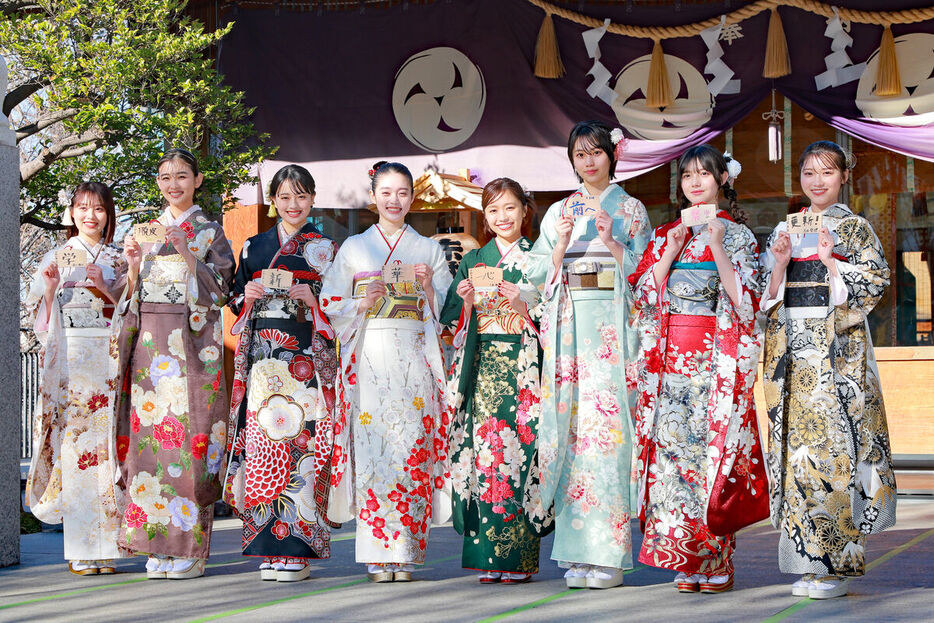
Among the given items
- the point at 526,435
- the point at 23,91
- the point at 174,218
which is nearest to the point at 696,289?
the point at 526,435

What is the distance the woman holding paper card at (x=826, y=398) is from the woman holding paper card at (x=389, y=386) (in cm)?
151

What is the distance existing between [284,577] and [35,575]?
1.29 metres

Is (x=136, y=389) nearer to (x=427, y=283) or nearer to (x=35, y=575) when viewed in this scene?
(x=35, y=575)

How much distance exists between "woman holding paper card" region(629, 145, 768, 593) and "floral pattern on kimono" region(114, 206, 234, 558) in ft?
6.72

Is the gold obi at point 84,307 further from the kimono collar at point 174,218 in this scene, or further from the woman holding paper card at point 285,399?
the woman holding paper card at point 285,399

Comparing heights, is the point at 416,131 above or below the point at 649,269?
above

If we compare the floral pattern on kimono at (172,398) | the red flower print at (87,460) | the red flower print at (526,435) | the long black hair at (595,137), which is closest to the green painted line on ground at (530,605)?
the red flower print at (526,435)

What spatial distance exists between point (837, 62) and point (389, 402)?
5.39m

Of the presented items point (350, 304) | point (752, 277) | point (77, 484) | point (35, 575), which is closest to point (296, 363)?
point (350, 304)

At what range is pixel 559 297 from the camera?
509cm

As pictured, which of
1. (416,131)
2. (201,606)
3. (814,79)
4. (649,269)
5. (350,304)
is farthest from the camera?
(416,131)

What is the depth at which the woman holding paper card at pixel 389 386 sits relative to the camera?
523 cm

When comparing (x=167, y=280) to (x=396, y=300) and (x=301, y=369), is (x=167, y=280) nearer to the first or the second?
(x=301, y=369)

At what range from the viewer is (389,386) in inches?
209
